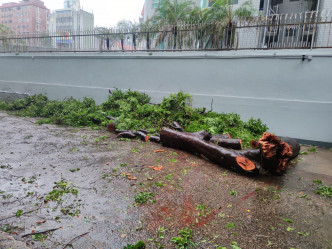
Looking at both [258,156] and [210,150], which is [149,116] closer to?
[210,150]

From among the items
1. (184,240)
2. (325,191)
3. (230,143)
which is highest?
(230,143)

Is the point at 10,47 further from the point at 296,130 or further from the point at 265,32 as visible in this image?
the point at 296,130

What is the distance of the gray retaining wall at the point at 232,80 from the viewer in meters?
6.72

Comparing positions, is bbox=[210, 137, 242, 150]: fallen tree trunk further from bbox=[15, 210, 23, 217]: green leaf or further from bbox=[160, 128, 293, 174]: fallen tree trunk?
bbox=[15, 210, 23, 217]: green leaf

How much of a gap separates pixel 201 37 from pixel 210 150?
5272mm

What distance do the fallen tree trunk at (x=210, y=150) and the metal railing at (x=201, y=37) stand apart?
416 cm

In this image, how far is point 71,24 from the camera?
64.8 meters

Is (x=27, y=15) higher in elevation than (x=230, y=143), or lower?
higher

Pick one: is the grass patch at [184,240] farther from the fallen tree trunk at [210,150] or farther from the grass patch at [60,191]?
the fallen tree trunk at [210,150]

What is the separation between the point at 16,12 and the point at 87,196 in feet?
295

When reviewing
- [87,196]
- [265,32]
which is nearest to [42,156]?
[87,196]

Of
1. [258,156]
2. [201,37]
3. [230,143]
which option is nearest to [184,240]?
[258,156]

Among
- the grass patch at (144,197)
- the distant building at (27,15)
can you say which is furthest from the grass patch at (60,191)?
the distant building at (27,15)

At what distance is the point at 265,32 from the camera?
24.2 feet
